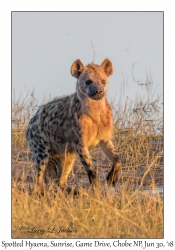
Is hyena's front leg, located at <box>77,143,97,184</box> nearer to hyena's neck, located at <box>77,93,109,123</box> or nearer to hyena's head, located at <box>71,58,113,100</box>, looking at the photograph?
hyena's neck, located at <box>77,93,109,123</box>

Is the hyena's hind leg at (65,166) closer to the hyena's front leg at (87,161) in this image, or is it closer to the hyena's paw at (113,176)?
the hyena's front leg at (87,161)

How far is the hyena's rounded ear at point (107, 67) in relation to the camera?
8227 mm

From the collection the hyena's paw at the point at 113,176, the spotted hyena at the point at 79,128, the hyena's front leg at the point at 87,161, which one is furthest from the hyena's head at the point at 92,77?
the hyena's paw at the point at 113,176

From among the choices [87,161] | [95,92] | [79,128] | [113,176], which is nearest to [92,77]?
[95,92]

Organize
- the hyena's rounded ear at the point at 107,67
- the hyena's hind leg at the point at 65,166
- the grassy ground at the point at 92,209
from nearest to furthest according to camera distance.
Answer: the grassy ground at the point at 92,209
the hyena's rounded ear at the point at 107,67
the hyena's hind leg at the point at 65,166

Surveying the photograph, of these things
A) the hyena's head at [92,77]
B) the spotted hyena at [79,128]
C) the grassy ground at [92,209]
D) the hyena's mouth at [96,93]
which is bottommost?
the grassy ground at [92,209]

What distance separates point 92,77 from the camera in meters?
8.02

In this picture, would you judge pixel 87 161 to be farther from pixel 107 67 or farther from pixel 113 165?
pixel 107 67

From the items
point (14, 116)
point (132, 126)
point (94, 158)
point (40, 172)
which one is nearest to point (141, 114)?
point (132, 126)

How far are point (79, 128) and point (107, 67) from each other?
2.36 ft

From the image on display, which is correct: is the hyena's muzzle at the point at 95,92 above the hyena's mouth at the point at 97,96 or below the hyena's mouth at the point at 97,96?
above

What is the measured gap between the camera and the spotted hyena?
26.5 feet

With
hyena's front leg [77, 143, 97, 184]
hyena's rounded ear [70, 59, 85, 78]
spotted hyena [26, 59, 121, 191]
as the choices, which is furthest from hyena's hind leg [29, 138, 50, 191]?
hyena's rounded ear [70, 59, 85, 78]

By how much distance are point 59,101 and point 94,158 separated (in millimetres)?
1352
